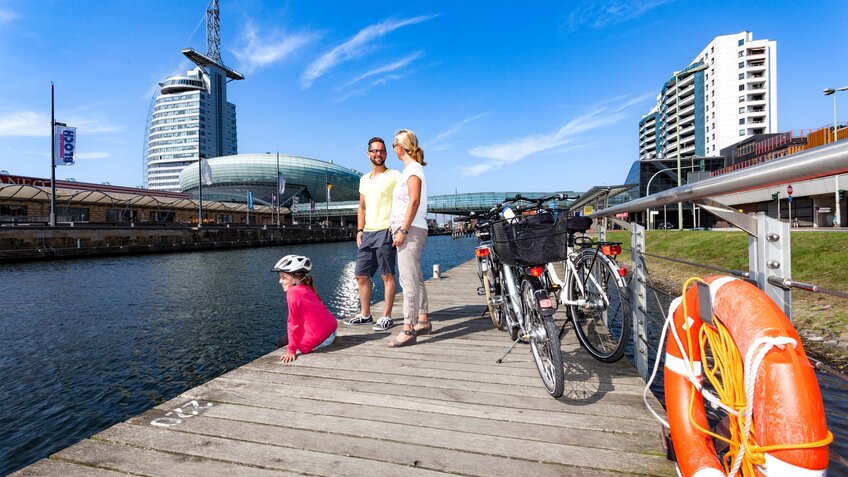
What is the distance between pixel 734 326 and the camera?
58.0 inches

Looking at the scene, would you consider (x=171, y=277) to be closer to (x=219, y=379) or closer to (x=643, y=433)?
(x=219, y=379)

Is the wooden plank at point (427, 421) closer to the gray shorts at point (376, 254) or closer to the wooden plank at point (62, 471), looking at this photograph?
the wooden plank at point (62, 471)

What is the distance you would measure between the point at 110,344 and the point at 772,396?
9.59 m

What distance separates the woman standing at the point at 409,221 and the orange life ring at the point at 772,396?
2831 mm

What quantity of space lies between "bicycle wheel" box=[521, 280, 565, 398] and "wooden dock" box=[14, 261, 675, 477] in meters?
0.13

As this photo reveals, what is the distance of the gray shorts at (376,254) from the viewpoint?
190 inches

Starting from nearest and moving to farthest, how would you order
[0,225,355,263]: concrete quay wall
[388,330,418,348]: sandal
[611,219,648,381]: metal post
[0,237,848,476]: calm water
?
[611,219,648,381]: metal post, [388,330,418,348]: sandal, [0,237,848,476]: calm water, [0,225,355,263]: concrete quay wall

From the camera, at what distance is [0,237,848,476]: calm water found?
4641mm

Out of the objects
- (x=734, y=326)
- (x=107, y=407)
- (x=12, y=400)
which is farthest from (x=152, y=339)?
(x=734, y=326)

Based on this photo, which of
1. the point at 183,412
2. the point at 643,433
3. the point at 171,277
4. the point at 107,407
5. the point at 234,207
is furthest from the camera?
the point at 234,207

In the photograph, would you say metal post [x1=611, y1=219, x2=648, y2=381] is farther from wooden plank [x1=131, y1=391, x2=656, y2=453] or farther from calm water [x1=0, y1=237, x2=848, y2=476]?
calm water [x1=0, y1=237, x2=848, y2=476]

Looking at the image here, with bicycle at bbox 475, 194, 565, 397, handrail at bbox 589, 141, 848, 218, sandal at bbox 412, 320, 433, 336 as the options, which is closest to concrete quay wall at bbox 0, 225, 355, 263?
sandal at bbox 412, 320, 433, 336

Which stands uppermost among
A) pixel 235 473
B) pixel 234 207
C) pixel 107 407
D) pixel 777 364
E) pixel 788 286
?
pixel 234 207

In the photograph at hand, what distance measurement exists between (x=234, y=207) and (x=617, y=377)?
85.1 meters
